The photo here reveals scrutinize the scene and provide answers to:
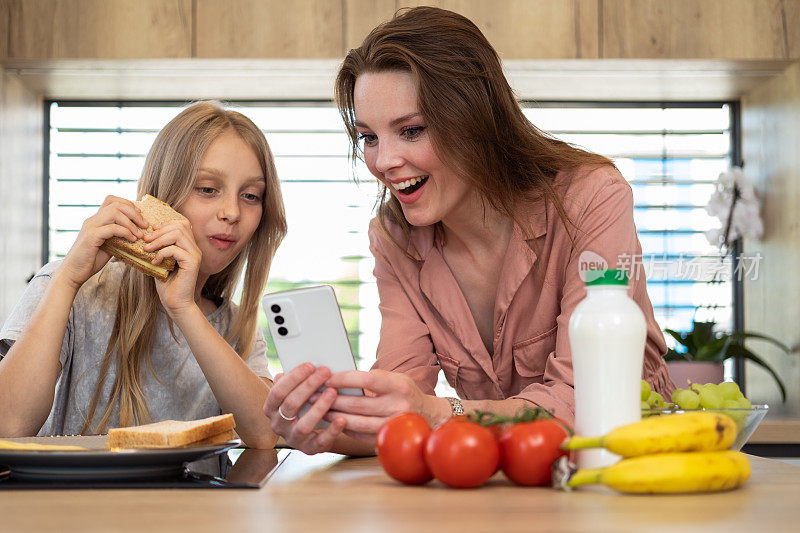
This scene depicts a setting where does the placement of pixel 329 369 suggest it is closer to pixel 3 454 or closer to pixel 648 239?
pixel 3 454

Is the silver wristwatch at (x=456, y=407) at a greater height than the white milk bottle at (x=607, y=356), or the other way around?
the white milk bottle at (x=607, y=356)

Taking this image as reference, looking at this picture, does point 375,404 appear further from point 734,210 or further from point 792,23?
point 792,23

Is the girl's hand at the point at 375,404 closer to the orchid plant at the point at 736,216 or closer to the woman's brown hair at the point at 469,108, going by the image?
the woman's brown hair at the point at 469,108

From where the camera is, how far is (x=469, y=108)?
147cm

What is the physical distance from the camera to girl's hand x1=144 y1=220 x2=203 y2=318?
157 centimetres

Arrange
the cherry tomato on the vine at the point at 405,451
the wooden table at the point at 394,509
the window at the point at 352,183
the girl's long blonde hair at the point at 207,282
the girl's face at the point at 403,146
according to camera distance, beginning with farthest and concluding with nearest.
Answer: the window at the point at 352,183 → the girl's long blonde hair at the point at 207,282 → the girl's face at the point at 403,146 → the cherry tomato on the vine at the point at 405,451 → the wooden table at the point at 394,509

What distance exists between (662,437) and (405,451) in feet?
0.89

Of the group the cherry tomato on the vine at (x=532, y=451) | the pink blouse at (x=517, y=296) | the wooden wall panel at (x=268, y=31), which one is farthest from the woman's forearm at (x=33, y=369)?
the wooden wall panel at (x=268, y=31)

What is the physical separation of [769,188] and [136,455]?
2.69 metres

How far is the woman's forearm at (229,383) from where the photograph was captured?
1559mm

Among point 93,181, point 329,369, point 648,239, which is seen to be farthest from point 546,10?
point 329,369

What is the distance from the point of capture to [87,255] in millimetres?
1554

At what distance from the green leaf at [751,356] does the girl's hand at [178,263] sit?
1.86 m

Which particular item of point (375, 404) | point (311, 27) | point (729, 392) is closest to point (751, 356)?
point (729, 392)
